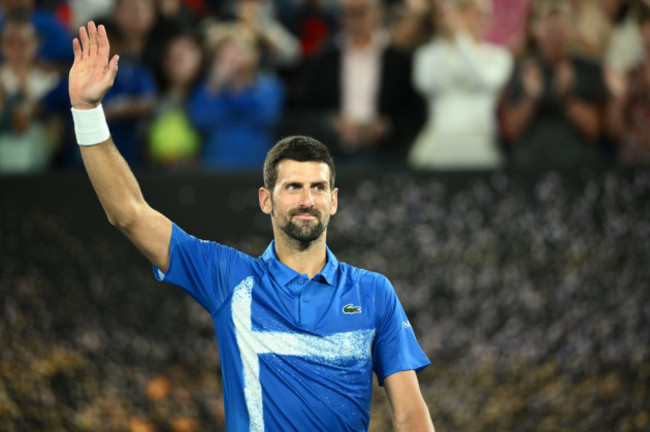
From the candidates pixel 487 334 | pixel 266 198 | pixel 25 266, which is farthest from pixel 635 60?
pixel 25 266

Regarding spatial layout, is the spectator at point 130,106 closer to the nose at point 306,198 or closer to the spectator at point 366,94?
the spectator at point 366,94

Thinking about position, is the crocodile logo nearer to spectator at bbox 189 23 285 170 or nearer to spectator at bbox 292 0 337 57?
spectator at bbox 189 23 285 170

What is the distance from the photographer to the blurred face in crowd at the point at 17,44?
6957mm

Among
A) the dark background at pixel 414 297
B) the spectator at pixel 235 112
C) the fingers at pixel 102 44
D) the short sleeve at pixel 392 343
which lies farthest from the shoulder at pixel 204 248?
the spectator at pixel 235 112

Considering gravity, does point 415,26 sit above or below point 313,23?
below

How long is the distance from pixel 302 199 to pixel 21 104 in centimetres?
427

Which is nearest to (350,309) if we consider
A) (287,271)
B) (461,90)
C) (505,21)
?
(287,271)

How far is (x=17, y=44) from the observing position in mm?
6965

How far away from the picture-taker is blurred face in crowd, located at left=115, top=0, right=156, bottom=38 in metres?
7.13

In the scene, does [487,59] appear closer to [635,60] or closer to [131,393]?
[635,60]

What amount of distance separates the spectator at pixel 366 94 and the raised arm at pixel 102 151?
3.71m

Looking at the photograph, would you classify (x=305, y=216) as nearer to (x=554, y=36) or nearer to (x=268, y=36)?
(x=554, y=36)

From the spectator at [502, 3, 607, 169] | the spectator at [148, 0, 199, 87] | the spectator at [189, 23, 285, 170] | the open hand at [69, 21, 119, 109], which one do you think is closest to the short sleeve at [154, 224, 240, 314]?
the open hand at [69, 21, 119, 109]

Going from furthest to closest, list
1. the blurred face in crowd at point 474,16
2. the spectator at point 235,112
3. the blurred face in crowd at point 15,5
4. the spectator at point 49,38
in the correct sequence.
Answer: the spectator at point 49,38, the blurred face in crowd at point 15,5, the spectator at point 235,112, the blurred face in crowd at point 474,16
